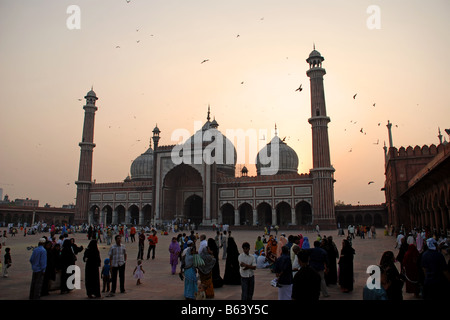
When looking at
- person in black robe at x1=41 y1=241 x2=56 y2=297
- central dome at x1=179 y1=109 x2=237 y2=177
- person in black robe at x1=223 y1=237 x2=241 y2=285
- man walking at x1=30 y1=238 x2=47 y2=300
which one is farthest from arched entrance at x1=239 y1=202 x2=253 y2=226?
man walking at x1=30 y1=238 x2=47 y2=300

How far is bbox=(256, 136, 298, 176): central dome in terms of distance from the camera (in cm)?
4188

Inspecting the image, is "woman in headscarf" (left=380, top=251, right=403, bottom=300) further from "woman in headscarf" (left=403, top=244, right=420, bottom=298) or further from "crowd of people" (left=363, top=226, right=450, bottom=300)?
"woman in headscarf" (left=403, top=244, right=420, bottom=298)

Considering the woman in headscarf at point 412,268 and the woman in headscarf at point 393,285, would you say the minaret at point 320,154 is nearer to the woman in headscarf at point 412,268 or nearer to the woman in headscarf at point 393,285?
the woman in headscarf at point 412,268

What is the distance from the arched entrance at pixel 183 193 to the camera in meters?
38.7

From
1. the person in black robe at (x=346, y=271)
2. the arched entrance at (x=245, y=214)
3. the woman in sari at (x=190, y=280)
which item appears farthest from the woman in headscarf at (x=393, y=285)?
the arched entrance at (x=245, y=214)

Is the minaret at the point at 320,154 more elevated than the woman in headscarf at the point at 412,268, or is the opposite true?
the minaret at the point at 320,154

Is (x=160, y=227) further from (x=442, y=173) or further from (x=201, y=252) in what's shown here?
(x=201, y=252)

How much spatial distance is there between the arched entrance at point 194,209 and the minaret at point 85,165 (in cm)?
1216

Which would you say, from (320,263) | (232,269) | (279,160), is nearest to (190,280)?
(232,269)

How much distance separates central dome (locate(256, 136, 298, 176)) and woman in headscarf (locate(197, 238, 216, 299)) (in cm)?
3607

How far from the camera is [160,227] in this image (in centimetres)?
3456

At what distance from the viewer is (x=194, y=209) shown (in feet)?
134

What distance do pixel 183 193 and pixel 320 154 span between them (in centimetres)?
1606
